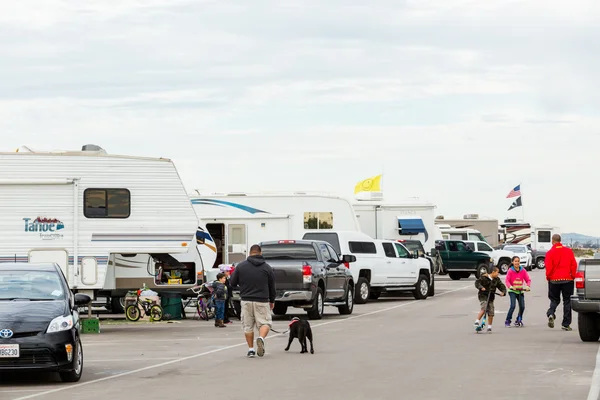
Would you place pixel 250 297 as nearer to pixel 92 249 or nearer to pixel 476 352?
pixel 476 352

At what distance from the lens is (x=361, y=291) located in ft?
107

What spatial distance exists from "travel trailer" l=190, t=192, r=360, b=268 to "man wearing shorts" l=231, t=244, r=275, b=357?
58.8 ft

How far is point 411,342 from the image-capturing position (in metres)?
19.3

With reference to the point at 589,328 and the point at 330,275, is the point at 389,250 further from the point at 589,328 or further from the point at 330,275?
the point at 589,328

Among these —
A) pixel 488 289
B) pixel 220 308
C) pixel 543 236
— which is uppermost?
pixel 543 236

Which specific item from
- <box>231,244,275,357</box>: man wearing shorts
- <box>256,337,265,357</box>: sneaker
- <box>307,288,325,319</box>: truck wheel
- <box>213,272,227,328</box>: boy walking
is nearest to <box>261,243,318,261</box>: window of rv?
<box>307,288,325,319</box>: truck wheel

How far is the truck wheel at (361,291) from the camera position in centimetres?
3241

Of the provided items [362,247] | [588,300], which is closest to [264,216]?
[362,247]

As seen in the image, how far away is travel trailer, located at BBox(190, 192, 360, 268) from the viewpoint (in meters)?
36.1

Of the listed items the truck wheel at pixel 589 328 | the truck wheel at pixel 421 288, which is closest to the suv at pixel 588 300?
the truck wheel at pixel 589 328

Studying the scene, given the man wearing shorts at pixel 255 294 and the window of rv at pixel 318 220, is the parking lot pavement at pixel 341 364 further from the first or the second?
the window of rv at pixel 318 220

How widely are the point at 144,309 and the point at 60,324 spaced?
465 inches

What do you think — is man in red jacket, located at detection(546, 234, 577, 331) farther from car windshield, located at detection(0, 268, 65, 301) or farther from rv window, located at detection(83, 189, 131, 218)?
car windshield, located at detection(0, 268, 65, 301)

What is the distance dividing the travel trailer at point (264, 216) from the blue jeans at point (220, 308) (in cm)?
1144
